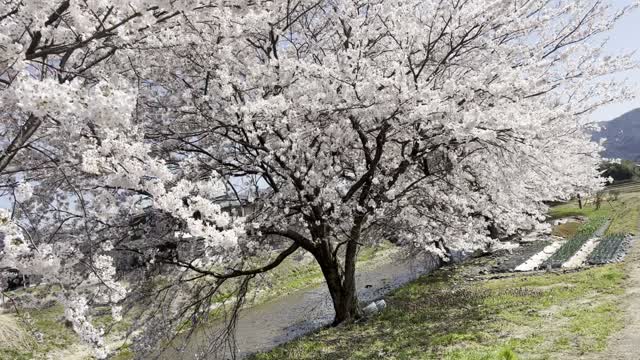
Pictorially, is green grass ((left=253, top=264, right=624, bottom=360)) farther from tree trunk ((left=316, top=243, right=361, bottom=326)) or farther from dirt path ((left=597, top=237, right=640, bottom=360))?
tree trunk ((left=316, top=243, right=361, bottom=326))

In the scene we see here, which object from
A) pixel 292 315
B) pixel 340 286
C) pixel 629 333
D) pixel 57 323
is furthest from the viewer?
pixel 292 315

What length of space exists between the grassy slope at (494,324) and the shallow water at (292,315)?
4.16 m

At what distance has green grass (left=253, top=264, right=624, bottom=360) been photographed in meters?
8.95

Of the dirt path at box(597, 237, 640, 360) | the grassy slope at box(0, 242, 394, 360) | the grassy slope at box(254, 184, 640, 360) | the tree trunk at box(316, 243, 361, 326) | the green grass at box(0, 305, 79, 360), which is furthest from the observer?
the green grass at box(0, 305, 79, 360)

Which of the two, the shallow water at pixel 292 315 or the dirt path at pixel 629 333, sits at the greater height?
the shallow water at pixel 292 315

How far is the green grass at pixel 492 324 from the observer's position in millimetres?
8945

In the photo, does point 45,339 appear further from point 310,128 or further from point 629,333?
point 629,333

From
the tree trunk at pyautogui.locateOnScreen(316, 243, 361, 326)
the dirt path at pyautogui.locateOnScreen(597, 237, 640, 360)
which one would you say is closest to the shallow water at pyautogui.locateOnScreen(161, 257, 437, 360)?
the tree trunk at pyautogui.locateOnScreen(316, 243, 361, 326)

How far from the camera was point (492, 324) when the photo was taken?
35.3 ft

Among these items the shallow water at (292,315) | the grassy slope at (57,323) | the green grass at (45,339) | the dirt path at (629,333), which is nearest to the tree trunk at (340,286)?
the grassy slope at (57,323)

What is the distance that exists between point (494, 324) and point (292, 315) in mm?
12657

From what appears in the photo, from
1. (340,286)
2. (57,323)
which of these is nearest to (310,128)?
(340,286)

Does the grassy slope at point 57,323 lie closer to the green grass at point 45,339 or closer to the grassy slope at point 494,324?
the green grass at point 45,339

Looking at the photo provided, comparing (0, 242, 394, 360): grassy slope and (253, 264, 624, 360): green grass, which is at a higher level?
(0, 242, 394, 360): grassy slope
